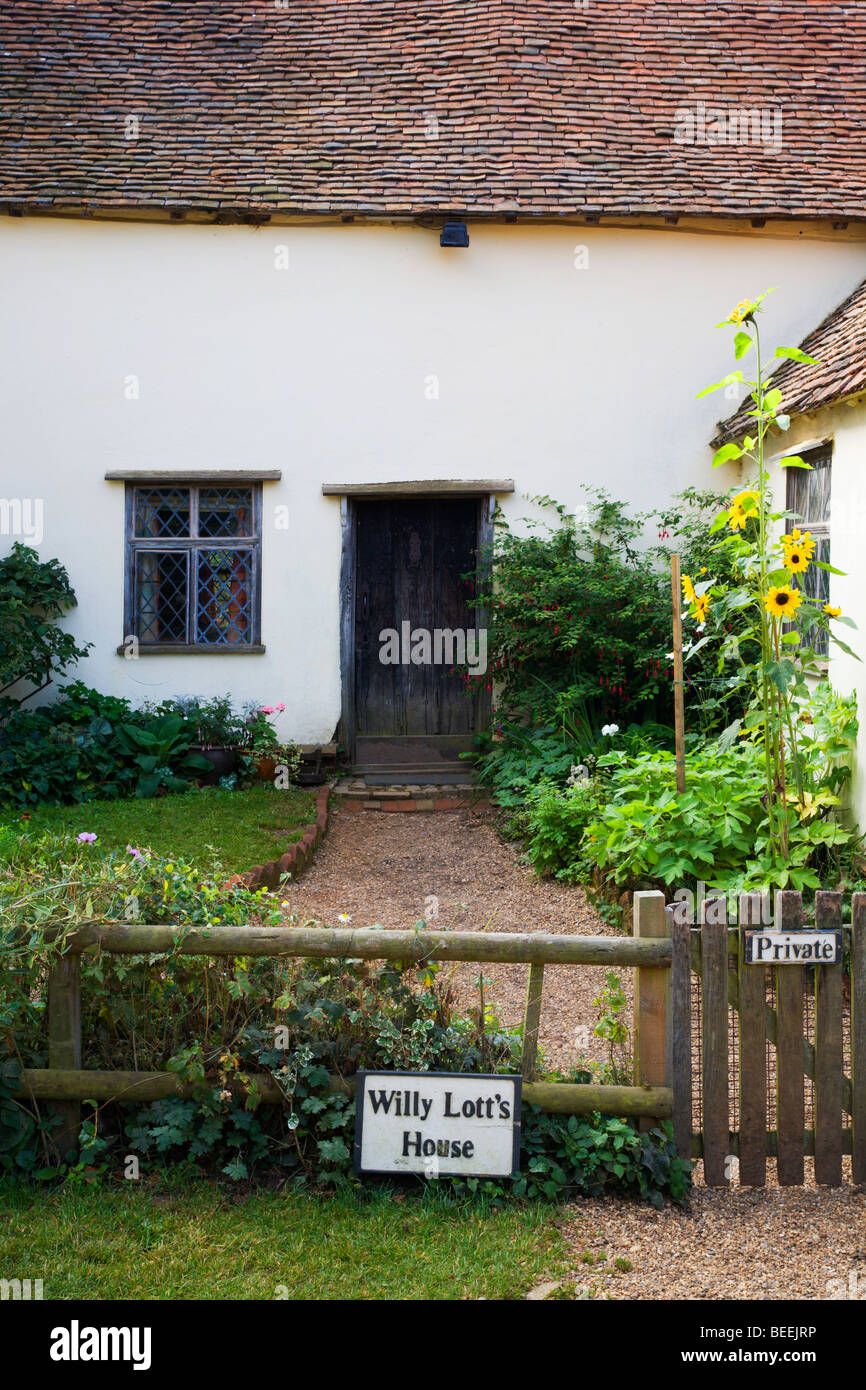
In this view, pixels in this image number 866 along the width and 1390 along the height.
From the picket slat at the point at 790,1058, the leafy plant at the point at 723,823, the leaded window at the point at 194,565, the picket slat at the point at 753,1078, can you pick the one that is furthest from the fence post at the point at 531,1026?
the leaded window at the point at 194,565

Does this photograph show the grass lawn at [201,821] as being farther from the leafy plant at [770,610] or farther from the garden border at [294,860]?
the leafy plant at [770,610]

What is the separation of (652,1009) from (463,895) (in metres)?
3.75

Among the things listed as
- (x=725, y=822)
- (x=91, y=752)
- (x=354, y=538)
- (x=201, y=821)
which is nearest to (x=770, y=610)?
(x=725, y=822)

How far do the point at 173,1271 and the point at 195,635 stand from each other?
764 cm

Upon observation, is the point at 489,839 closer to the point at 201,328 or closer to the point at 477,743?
the point at 477,743

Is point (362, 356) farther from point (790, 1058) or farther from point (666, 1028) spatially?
point (790, 1058)

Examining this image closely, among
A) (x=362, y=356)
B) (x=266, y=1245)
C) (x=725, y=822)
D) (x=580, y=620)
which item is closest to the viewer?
(x=266, y=1245)

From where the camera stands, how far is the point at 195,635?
10.3 metres

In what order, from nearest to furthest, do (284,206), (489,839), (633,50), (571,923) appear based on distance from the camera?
(571,923) → (489,839) → (284,206) → (633,50)

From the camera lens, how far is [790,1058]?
3762mm

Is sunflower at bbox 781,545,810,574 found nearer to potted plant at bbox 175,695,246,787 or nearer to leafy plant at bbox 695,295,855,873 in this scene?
leafy plant at bbox 695,295,855,873

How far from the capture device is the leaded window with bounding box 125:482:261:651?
10.3 meters

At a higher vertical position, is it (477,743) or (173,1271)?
(477,743)

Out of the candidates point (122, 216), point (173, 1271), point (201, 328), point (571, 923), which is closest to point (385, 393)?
point (201, 328)
